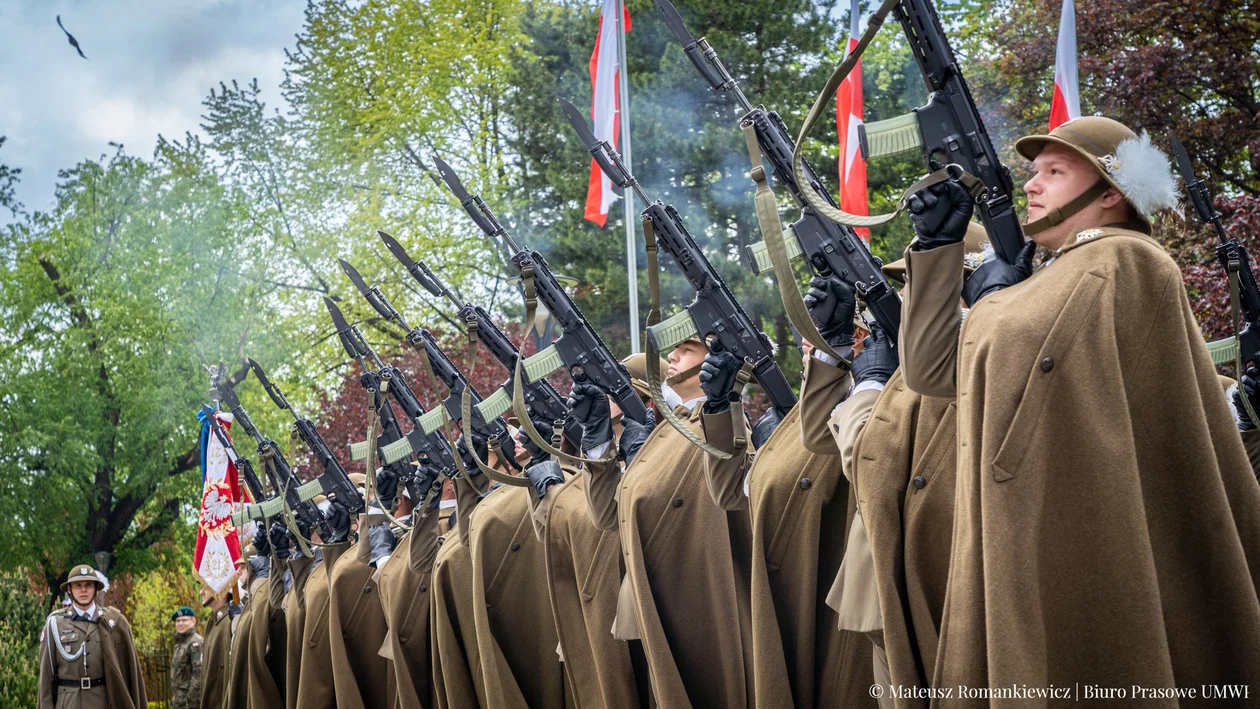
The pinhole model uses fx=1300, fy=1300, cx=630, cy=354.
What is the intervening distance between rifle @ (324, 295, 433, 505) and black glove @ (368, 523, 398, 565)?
408 millimetres

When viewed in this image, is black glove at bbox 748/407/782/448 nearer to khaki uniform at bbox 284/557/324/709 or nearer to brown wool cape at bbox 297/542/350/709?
brown wool cape at bbox 297/542/350/709

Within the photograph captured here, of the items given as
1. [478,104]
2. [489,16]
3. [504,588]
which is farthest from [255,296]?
[504,588]

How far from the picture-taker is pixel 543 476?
6.88 m

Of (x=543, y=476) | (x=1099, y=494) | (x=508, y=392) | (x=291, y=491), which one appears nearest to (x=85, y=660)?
(x=291, y=491)

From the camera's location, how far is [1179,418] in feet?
10.1

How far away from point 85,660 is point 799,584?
28.8 feet

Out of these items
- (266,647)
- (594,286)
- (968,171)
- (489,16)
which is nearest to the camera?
(968,171)

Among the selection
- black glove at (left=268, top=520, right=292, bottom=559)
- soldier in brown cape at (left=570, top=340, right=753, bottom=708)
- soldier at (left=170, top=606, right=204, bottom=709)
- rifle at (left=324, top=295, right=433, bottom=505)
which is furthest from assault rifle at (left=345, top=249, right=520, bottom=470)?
soldier at (left=170, top=606, right=204, bottom=709)

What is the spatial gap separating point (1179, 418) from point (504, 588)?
15.3 ft

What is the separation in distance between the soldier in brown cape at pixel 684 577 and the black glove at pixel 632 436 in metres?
0.37

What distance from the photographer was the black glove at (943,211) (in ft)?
11.1

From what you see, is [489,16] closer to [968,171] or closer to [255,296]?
[255,296]

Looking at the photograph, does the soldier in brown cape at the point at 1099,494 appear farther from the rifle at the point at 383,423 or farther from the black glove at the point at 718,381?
the rifle at the point at 383,423

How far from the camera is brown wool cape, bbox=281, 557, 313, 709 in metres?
9.68
